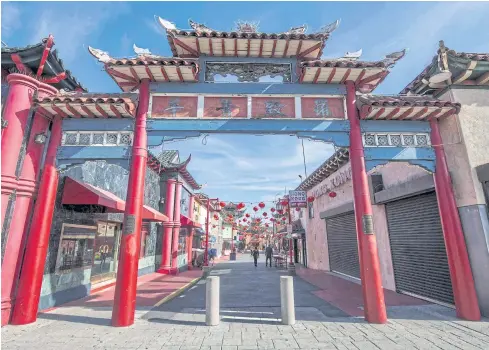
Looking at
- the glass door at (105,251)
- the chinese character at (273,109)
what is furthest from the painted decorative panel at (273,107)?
the glass door at (105,251)

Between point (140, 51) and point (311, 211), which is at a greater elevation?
point (140, 51)

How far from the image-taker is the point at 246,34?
21.1 feet

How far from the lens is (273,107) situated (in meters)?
6.56

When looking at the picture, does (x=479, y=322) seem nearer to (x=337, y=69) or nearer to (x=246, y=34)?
(x=337, y=69)

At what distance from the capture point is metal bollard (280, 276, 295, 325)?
530 cm

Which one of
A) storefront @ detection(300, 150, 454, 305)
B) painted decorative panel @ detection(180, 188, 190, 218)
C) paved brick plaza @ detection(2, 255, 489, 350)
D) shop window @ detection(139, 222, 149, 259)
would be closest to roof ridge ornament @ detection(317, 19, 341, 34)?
storefront @ detection(300, 150, 454, 305)

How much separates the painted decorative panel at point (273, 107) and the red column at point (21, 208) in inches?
211

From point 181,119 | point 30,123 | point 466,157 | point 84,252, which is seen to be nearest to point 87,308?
point 84,252

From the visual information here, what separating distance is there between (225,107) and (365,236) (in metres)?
4.60

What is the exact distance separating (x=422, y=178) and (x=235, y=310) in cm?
637

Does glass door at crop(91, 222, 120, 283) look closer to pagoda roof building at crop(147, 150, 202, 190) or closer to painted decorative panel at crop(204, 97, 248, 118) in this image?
pagoda roof building at crop(147, 150, 202, 190)

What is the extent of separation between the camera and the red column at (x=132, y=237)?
521cm

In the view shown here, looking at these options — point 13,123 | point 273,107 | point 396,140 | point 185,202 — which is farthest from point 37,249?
point 185,202

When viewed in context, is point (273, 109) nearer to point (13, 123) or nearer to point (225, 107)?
point (225, 107)
